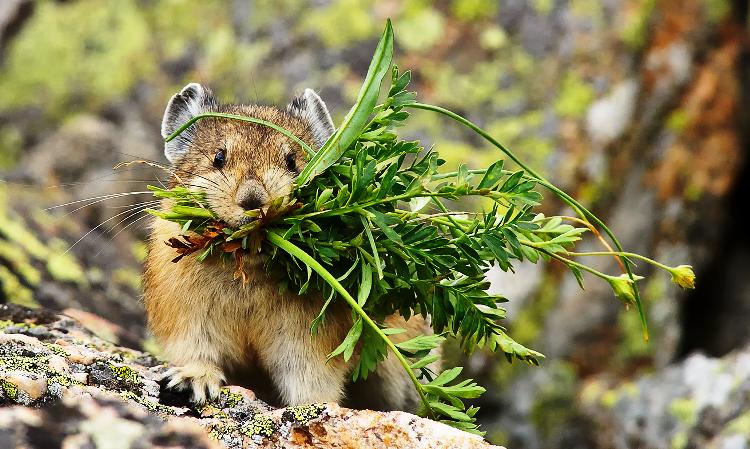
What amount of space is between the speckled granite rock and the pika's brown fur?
367cm

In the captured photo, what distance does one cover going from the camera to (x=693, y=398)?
885 cm

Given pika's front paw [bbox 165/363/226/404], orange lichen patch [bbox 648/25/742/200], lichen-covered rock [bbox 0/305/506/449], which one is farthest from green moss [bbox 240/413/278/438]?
orange lichen patch [bbox 648/25/742/200]

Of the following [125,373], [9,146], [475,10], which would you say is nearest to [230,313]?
[125,373]

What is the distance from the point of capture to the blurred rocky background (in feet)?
33.1

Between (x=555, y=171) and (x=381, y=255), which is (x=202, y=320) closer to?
(x=381, y=255)

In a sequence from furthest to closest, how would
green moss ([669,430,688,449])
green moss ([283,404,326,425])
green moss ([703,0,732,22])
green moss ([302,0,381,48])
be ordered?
green moss ([302,0,381,48]) < green moss ([703,0,732,22]) < green moss ([669,430,688,449]) < green moss ([283,404,326,425])

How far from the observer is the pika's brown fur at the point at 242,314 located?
17.7ft

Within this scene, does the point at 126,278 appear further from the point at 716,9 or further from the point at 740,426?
the point at 716,9

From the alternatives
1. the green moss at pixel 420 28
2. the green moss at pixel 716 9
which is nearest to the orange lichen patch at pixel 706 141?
the green moss at pixel 716 9

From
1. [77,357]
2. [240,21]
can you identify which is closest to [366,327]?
[77,357]

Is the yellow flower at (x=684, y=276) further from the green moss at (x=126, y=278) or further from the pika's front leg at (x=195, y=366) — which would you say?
the green moss at (x=126, y=278)

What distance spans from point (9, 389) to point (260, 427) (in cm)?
122

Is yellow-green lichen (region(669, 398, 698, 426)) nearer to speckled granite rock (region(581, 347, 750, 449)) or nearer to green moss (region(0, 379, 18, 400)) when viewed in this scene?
speckled granite rock (region(581, 347, 750, 449))

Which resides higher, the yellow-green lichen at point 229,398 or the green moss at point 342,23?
the green moss at point 342,23
